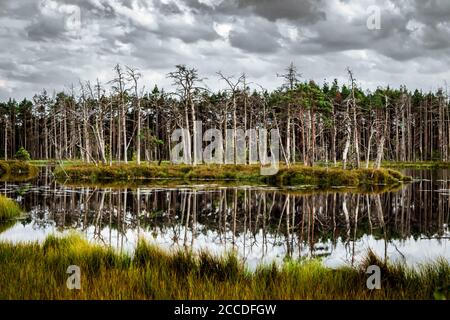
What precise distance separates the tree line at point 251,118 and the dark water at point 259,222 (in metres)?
14.6

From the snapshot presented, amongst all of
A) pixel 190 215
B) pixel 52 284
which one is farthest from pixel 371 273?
pixel 190 215

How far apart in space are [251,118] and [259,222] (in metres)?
44.3

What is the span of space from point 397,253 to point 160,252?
6.59 meters

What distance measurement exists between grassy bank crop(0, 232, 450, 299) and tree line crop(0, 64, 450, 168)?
30.4 m

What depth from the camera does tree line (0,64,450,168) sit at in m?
48.6

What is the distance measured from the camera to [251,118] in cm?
6169

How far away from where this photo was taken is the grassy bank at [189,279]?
6.82 meters

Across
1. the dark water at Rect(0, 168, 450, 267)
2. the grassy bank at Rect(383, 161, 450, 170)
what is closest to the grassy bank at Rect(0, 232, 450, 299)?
the dark water at Rect(0, 168, 450, 267)

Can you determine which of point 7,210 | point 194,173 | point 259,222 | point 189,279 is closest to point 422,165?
point 194,173

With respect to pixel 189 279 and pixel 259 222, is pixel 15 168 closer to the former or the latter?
pixel 259 222

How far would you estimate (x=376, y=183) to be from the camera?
37.7 metres
